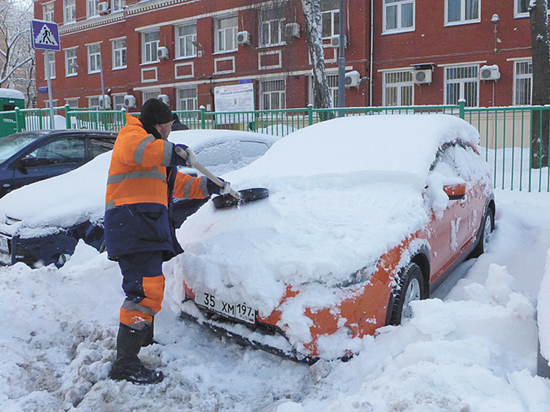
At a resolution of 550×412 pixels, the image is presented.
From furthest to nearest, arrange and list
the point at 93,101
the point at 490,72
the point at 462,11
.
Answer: the point at 93,101 → the point at 462,11 → the point at 490,72

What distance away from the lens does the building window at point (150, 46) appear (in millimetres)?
25578

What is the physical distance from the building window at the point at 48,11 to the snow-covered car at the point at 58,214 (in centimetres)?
2936

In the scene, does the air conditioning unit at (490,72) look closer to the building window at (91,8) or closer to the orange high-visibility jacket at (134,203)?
the orange high-visibility jacket at (134,203)

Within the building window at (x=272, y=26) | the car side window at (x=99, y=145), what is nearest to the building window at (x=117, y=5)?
the building window at (x=272, y=26)

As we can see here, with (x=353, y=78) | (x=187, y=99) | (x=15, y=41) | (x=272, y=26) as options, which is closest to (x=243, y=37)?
(x=272, y=26)

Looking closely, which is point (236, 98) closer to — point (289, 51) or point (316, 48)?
point (316, 48)

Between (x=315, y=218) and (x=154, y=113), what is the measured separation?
118 centimetres

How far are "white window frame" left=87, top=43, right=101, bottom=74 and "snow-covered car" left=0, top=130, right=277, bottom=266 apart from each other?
954 inches

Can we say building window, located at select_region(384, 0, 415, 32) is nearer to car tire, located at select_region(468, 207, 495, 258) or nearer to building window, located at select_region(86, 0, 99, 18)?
car tire, located at select_region(468, 207, 495, 258)

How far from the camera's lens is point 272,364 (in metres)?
3.16

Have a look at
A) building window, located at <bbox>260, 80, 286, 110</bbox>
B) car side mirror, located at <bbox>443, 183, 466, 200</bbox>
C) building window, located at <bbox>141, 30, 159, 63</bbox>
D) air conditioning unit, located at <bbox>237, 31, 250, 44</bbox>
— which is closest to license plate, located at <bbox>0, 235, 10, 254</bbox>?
car side mirror, located at <bbox>443, 183, 466, 200</bbox>

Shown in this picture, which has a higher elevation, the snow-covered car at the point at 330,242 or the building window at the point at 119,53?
the building window at the point at 119,53

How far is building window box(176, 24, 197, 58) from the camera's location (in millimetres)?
24172

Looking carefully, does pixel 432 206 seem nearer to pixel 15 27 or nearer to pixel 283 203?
pixel 283 203
